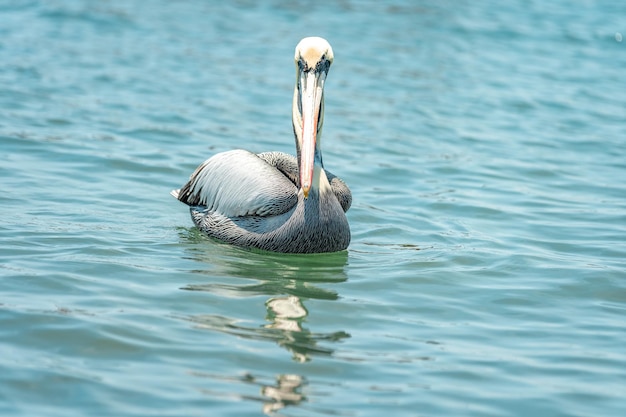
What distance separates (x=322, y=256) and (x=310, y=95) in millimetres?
994

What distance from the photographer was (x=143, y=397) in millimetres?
3990

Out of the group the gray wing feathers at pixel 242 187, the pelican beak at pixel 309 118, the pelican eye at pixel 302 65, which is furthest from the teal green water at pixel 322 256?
the pelican eye at pixel 302 65

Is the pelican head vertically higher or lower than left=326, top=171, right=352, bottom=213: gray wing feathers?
higher

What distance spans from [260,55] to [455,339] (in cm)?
909

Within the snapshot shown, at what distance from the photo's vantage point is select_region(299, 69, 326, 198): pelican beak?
570 cm

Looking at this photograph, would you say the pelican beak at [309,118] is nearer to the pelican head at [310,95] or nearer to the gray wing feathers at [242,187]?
the pelican head at [310,95]

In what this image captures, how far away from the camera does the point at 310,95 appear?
585 centimetres

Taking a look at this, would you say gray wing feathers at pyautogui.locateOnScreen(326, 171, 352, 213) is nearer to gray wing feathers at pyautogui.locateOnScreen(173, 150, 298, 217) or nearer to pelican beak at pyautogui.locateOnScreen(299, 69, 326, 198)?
gray wing feathers at pyautogui.locateOnScreen(173, 150, 298, 217)

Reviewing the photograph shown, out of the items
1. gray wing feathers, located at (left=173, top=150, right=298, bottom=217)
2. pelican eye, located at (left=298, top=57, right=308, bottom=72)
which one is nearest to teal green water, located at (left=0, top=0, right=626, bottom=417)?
gray wing feathers, located at (left=173, top=150, right=298, bottom=217)


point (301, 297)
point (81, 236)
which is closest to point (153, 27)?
point (81, 236)

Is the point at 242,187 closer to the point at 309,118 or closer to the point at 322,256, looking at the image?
the point at 322,256

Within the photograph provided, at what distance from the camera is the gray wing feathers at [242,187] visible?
6246 millimetres

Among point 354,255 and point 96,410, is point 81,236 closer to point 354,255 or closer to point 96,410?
point 354,255

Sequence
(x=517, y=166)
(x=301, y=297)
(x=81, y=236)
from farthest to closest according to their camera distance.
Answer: (x=517, y=166), (x=81, y=236), (x=301, y=297)
